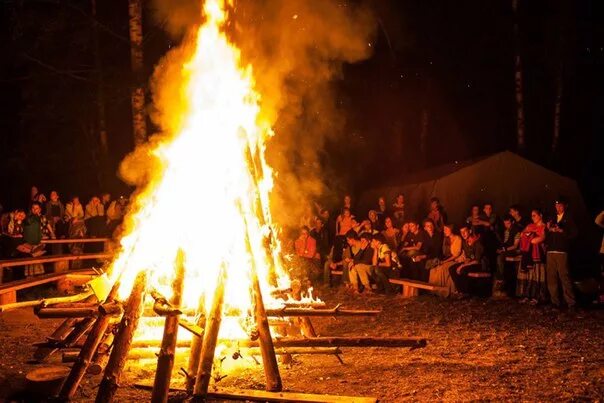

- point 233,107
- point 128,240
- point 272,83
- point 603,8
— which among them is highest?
point 603,8

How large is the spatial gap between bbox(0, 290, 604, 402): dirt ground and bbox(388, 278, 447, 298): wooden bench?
1028mm

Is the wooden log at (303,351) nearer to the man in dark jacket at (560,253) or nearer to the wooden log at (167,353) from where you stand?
the wooden log at (167,353)

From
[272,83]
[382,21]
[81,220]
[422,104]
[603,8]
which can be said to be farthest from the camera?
[422,104]

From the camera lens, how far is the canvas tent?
44.9 feet

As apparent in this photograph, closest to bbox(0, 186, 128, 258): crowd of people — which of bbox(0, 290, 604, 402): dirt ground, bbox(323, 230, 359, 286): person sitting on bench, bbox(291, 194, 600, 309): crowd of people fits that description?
bbox(0, 290, 604, 402): dirt ground

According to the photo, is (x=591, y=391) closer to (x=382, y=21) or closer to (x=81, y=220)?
(x=81, y=220)

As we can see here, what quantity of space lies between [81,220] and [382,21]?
11.6 metres

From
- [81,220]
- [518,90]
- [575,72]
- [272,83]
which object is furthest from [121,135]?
[575,72]

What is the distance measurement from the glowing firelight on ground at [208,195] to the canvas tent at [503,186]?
751 cm

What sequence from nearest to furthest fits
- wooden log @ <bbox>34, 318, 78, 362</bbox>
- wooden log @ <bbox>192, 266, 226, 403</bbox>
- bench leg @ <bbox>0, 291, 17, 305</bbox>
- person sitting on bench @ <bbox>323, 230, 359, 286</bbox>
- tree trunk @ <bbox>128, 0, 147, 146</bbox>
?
wooden log @ <bbox>192, 266, 226, 403</bbox>, wooden log @ <bbox>34, 318, 78, 362</bbox>, bench leg @ <bbox>0, 291, 17, 305</bbox>, person sitting on bench @ <bbox>323, 230, 359, 286</bbox>, tree trunk @ <bbox>128, 0, 147, 146</bbox>

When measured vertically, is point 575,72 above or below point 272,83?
above

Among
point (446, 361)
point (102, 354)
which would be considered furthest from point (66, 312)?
point (446, 361)

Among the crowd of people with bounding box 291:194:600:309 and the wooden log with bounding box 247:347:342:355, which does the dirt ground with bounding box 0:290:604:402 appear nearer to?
the wooden log with bounding box 247:347:342:355

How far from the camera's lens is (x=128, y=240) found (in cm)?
737
